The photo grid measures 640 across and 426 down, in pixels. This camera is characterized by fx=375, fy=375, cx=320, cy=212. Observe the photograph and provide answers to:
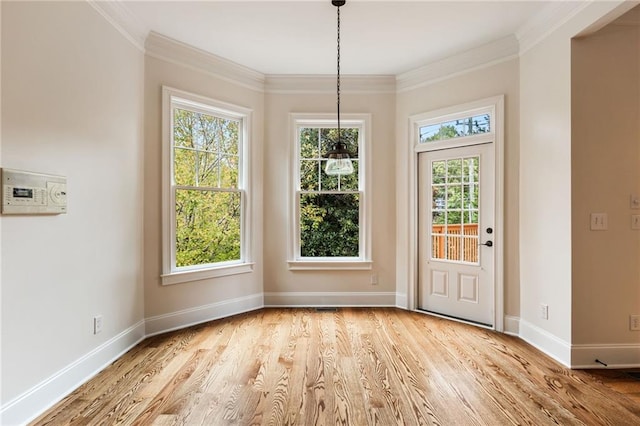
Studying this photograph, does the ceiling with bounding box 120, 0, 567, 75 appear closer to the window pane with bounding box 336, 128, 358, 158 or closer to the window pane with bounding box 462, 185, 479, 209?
the window pane with bounding box 336, 128, 358, 158

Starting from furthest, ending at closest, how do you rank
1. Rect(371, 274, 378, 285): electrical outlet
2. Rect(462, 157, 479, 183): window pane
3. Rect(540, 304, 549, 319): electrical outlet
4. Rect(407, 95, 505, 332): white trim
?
Rect(371, 274, 378, 285): electrical outlet
Rect(462, 157, 479, 183): window pane
Rect(407, 95, 505, 332): white trim
Rect(540, 304, 549, 319): electrical outlet

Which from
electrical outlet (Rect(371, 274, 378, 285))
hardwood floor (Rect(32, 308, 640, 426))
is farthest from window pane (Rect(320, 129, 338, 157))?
hardwood floor (Rect(32, 308, 640, 426))

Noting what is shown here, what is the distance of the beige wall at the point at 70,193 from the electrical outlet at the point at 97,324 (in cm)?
4

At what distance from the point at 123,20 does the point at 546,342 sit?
14.8 feet

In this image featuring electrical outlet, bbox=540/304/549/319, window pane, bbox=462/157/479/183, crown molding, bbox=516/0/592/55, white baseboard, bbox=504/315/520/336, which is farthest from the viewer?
window pane, bbox=462/157/479/183

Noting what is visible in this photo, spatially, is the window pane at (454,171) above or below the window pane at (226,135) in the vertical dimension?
below

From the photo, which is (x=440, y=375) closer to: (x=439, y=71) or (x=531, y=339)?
(x=531, y=339)

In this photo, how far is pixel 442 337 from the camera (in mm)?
3621

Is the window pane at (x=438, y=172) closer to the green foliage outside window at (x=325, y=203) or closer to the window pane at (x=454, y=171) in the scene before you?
the window pane at (x=454, y=171)

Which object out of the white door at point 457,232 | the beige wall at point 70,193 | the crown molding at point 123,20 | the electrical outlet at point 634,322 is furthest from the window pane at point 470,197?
the crown molding at point 123,20

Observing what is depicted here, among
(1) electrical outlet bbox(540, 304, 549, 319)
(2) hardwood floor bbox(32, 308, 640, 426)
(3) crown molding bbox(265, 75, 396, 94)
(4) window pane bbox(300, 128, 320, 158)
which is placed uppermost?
(3) crown molding bbox(265, 75, 396, 94)

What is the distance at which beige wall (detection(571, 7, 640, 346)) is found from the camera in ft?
9.62

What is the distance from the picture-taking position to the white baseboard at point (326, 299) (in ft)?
15.5

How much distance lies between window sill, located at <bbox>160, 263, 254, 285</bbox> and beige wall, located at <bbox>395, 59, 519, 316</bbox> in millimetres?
1928
